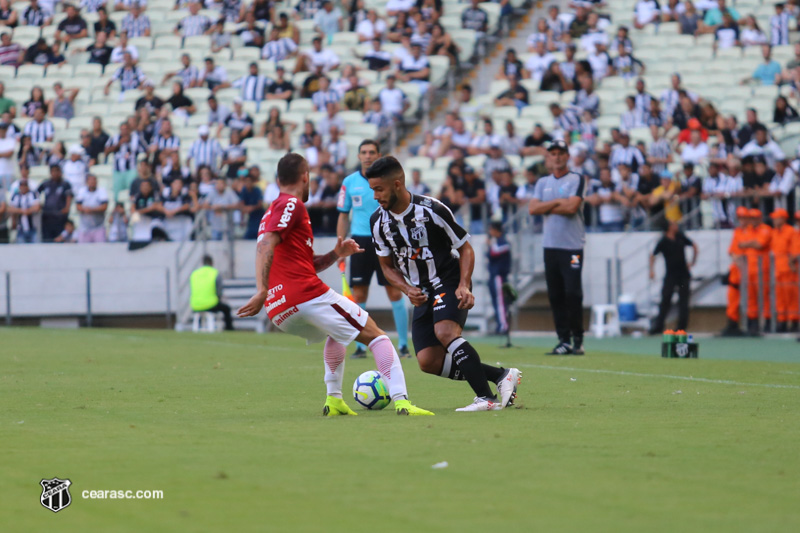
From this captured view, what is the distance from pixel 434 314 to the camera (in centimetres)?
841

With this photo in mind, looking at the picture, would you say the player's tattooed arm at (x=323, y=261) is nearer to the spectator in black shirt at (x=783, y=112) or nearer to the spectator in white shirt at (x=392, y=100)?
the spectator in black shirt at (x=783, y=112)

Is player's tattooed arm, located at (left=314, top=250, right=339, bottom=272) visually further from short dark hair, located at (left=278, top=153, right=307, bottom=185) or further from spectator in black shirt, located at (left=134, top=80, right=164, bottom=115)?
spectator in black shirt, located at (left=134, top=80, right=164, bottom=115)

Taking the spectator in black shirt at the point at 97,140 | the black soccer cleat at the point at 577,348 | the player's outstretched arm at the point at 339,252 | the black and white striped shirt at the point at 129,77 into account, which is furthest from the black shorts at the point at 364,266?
the black and white striped shirt at the point at 129,77

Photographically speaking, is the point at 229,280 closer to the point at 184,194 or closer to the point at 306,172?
the point at 184,194

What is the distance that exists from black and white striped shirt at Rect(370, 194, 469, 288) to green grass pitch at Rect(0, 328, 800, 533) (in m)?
0.95

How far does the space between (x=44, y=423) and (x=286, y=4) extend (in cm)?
2283

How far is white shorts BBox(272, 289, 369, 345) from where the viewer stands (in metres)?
8.06

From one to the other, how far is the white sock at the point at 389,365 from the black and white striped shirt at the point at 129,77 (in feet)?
69.5

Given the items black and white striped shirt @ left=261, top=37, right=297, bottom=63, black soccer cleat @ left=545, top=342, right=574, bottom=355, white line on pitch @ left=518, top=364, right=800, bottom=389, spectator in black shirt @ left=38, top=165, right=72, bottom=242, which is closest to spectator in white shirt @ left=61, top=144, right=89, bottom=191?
spectator in black shirt @ left=38, top=165, right=72, bottom=242

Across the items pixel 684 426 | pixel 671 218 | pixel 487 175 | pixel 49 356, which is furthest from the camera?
pixel 487 175

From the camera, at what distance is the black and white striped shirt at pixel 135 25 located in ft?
97.0

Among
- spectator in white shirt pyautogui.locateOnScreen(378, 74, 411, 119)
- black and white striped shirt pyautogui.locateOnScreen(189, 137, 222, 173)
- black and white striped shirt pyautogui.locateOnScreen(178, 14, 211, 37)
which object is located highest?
black and white striped shirt pyautogui.locateOnScreen(178, 14, 211, 37)

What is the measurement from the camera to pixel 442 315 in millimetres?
8352

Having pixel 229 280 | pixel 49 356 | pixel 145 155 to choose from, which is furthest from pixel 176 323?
pixel 49 356
